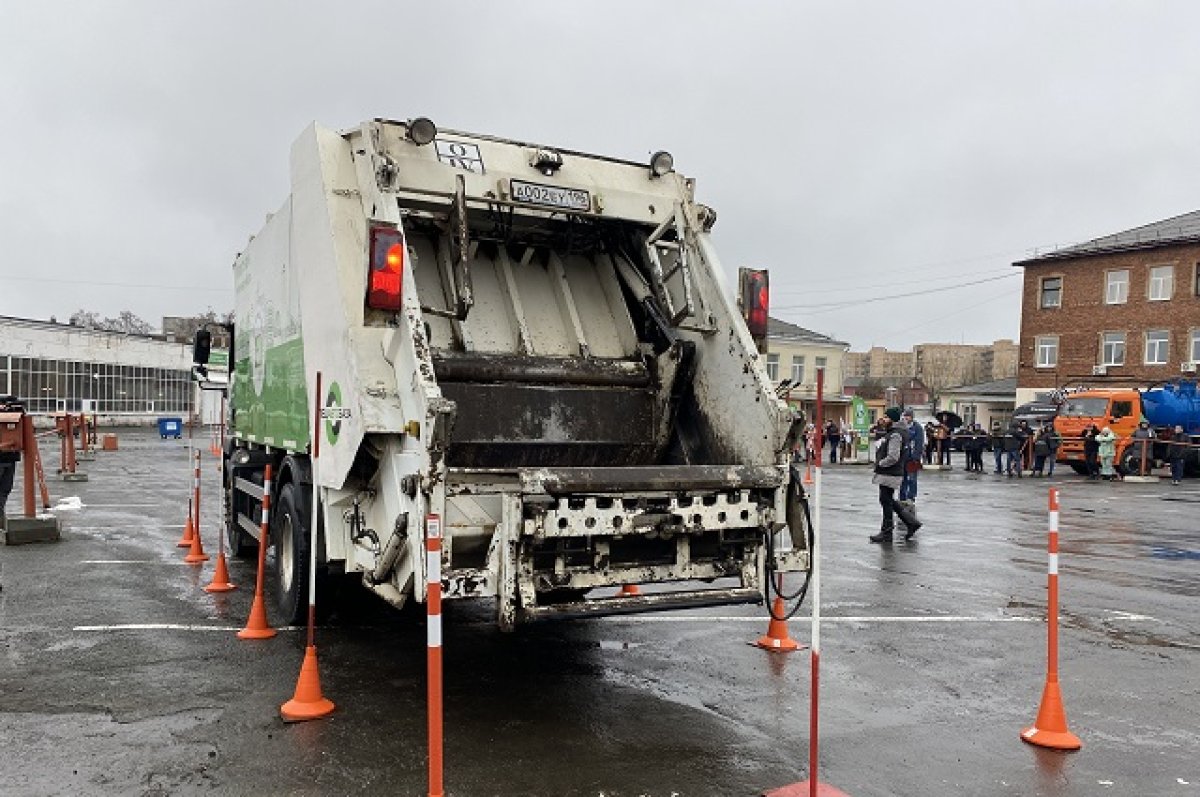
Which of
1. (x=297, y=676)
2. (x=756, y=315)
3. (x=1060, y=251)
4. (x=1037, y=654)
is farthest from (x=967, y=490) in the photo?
(x=1060, y=251)

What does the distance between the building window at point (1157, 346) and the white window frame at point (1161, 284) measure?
1.43 m

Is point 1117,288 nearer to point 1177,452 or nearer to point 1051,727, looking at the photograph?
point 1177,452

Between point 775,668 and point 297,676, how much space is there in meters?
2.87

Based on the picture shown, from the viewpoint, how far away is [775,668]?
238 inches

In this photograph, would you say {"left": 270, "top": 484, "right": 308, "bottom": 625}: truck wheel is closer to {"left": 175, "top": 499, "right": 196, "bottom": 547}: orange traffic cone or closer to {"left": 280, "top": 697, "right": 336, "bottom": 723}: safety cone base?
{"left": 280, "top": 697, "right": 336, "bottom": 723}: safety cone base

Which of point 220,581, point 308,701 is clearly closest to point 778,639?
point 308,701

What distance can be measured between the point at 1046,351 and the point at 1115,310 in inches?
147

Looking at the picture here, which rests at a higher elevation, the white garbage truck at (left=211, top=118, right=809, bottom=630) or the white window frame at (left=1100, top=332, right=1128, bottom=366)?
the white window frame at (left=1100, top=332, right=1128, bottom=366)

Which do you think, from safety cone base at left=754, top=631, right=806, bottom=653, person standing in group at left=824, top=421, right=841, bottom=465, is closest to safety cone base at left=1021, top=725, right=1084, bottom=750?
safety cone base at left=754, top=631, right=806, bottom=653

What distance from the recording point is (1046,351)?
45.6m

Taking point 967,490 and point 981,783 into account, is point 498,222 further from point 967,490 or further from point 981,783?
point 967,490

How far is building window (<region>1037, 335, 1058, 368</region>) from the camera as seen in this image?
4516cm

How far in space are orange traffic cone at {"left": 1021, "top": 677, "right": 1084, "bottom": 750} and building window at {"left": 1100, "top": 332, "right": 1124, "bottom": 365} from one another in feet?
142

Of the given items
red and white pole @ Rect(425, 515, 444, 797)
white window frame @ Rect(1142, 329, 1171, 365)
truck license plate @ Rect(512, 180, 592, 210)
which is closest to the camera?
red and white pole @ Rect(425, 515, 444, 797)
